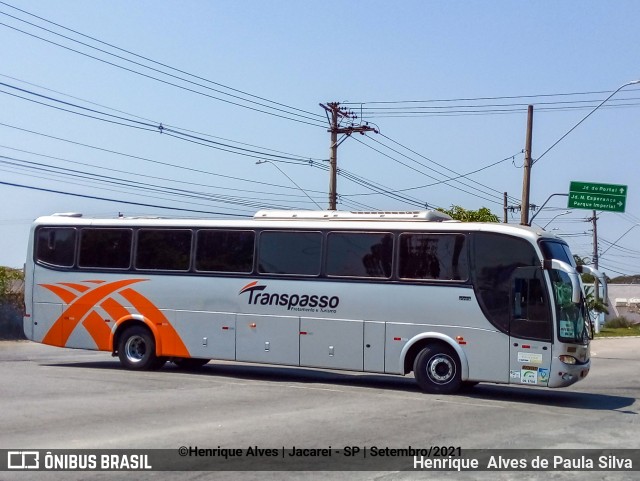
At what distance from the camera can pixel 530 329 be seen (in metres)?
15.6

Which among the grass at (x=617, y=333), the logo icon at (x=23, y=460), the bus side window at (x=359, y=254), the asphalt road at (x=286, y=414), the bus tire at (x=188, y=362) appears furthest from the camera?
the grass at (x=617, y=333)

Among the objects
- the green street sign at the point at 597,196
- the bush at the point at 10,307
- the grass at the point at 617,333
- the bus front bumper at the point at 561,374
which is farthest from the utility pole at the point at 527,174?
the grass at the point at 617,333

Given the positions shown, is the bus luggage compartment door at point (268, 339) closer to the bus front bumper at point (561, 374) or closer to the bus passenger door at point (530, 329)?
the bus passenger door at point (530, 329)

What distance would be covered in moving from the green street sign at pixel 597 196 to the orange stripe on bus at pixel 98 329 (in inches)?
925

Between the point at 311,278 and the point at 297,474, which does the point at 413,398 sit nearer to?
the point at 311,278

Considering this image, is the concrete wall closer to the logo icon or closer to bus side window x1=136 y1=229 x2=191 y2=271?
bus side window x1=136 y1=229 x2=191 y2=271

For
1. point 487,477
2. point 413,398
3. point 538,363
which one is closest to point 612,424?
point 538,363

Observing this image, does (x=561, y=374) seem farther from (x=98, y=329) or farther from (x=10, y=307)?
(x=10, y=307)

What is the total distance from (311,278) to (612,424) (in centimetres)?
662

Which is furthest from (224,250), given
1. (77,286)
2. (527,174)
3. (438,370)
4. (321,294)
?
(527,174)

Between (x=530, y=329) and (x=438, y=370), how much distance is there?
1.86 metres

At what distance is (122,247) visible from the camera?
1944 centimetres

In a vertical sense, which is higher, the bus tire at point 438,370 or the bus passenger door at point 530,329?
the bus passenger door at point 530,329

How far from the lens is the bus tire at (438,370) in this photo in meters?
16.2
